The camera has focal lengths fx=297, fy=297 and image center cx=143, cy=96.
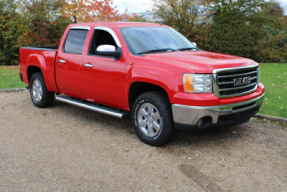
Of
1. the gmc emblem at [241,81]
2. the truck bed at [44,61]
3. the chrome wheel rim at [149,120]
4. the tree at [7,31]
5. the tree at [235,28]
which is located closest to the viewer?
the gmc emblem at [241,81]

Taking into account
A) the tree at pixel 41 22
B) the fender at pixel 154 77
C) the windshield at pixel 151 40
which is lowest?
the fender at pixel 154 77

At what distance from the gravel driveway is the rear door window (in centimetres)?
148

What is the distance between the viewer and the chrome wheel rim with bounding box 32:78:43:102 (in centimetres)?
709

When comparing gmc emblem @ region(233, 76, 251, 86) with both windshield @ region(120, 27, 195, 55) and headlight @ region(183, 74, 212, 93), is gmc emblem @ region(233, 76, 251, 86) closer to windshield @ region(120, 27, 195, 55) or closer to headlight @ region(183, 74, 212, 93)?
headlight @ region(183, 74, 212, 93)

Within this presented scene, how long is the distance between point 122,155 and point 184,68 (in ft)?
5.15

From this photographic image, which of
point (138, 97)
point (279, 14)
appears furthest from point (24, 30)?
point (279, 14)

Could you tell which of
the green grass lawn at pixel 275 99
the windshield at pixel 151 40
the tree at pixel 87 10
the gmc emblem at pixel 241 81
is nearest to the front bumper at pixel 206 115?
the gmc emblem at pixel 241 81

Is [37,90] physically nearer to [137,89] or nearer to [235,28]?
[137,89]

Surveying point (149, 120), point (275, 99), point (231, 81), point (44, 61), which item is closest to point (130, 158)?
point (149, 120)

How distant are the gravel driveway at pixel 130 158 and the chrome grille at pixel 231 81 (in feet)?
2.94

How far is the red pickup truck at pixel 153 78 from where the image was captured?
413 cm

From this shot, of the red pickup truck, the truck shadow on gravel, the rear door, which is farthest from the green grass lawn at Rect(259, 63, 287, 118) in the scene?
the rear door

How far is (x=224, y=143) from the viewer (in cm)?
484

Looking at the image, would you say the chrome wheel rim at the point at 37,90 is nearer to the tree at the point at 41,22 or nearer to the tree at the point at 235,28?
the tree at the point at 41,22
